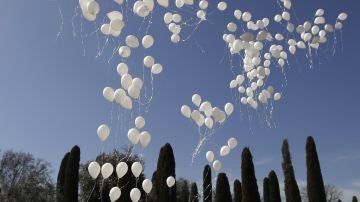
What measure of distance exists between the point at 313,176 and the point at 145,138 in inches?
656

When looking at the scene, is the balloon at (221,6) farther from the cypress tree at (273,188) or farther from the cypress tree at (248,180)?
the cypress tree at (273,188)

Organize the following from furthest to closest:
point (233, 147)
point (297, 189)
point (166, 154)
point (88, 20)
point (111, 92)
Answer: point (297, 189)
point (166, 154)
point (233, 147)
point (111, 92)
point (88, 20)

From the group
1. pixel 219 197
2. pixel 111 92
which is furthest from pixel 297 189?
pixel 111 92

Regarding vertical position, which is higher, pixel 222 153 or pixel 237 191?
pixel 237 191

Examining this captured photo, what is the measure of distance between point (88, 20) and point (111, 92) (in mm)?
1318

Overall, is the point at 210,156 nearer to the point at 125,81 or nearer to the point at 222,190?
the point at 125,81

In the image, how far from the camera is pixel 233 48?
292 inches

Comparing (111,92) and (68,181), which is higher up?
(68,181)

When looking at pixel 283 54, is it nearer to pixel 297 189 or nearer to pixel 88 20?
pixel 88 20

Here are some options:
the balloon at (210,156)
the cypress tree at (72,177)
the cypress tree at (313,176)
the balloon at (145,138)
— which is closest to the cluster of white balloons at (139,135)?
the balloon at (145,138)

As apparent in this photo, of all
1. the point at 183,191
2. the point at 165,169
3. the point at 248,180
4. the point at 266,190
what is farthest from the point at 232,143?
the point at 183,191

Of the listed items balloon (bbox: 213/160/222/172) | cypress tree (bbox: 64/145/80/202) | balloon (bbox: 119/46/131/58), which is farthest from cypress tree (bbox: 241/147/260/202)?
balloon (bbox: 119/46/131/58)

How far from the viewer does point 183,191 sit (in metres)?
42.0

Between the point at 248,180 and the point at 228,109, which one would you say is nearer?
the point at 228,109
